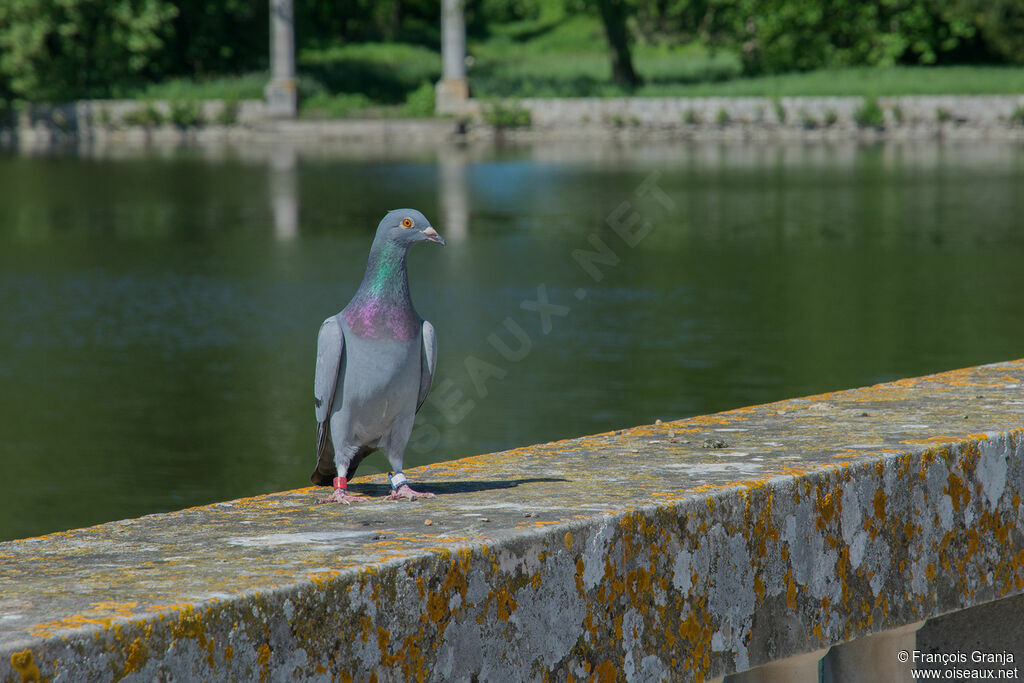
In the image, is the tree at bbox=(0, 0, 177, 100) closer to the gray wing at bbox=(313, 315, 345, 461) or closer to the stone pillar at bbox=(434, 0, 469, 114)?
the stone pillar at bbox=(434, 0, 469, 114)

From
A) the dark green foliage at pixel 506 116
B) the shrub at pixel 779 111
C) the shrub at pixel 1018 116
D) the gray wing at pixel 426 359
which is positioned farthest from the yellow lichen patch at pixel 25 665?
the dark green foliage at pixel 506 116

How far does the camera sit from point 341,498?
2680 mm

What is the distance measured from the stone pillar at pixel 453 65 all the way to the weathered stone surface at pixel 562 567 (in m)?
42.2

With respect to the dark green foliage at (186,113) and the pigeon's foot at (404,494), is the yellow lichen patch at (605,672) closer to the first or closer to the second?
the pigeon's foot at (404,494)

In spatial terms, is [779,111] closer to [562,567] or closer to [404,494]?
[404,494]

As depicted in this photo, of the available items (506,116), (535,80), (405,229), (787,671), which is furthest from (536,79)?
(787,671)

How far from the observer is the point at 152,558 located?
2.16m

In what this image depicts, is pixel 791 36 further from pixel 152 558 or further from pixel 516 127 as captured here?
pixel 152 558

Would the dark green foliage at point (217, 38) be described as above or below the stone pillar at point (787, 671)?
above

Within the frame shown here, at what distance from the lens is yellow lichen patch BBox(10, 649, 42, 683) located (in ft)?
5.57

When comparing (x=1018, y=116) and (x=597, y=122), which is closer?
(x=1018, y=116)

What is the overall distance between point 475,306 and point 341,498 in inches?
480

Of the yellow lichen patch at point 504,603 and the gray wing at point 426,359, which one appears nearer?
the yellow lichen patch at point 504,603

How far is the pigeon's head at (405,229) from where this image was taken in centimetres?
288
